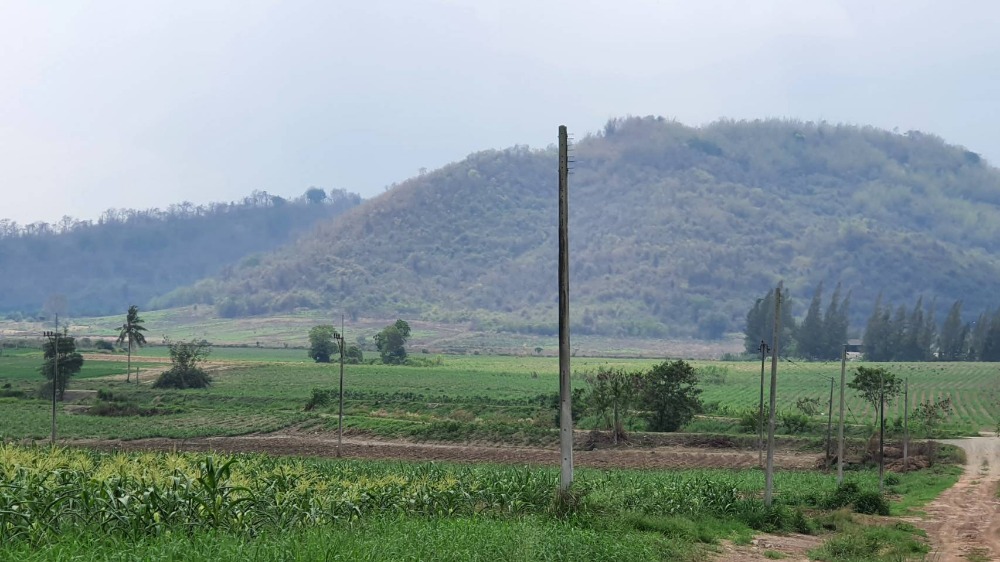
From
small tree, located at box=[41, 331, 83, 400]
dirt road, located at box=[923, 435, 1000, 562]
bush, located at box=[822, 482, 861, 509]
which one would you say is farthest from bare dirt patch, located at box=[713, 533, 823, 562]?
small tree, located at box=[41, 331, 83, 400]

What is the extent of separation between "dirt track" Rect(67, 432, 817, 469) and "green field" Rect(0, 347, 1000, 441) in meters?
3.68

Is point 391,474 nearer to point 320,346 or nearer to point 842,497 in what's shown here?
point 842,497

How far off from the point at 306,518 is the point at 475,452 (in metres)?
37.2

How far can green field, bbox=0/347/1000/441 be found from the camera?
65.0 meters

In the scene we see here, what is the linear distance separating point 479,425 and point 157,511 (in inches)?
1889

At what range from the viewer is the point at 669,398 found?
65.6m

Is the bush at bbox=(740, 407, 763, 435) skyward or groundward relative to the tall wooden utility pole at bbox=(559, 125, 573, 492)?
groundward

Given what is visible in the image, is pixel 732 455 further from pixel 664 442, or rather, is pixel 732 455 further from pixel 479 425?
pixel 479 425

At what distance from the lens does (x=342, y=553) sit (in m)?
12.9

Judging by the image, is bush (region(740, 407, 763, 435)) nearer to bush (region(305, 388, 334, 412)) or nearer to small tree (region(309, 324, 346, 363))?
bush (region(305, 388, 334, 412))

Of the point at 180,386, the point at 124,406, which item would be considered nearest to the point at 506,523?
the point at 124,406

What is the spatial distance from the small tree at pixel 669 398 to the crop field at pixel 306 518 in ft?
129

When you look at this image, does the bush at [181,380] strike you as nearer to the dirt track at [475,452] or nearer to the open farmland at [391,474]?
the open farmland at [391,474]

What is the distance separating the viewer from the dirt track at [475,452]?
49562mm
